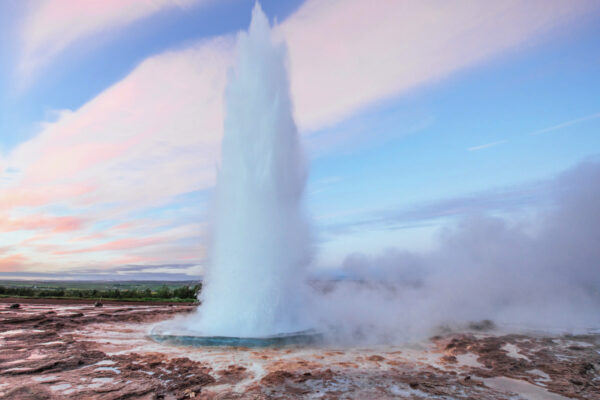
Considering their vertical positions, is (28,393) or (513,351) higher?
(28,393)

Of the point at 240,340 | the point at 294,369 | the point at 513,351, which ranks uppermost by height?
the point at 240,340

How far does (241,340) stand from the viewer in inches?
424

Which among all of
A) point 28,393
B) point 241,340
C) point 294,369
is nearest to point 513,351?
point 294,369

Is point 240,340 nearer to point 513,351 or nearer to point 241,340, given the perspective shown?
point 241,340

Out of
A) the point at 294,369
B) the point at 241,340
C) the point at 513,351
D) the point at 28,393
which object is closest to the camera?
the point at 28,393

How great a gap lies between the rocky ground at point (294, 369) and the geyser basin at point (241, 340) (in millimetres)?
499

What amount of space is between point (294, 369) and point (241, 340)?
315 centimetres

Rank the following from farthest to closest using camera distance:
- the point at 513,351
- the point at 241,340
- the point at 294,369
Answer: the point at 241,340, the point at 513,351, the point at 294,369

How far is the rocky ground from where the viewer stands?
22.1 feet

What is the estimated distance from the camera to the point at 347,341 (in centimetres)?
1162

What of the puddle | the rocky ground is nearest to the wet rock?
the rocky ground

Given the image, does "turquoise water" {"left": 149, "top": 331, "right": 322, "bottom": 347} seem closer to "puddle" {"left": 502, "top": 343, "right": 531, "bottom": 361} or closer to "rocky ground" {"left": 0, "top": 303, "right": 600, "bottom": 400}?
"rocky ground" {"left": 0, "top": 303, "right": 600, "bottom": 400}

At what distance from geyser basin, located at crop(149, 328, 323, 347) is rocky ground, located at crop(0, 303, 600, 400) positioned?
0.50 m

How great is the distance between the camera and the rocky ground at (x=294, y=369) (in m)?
6.72
